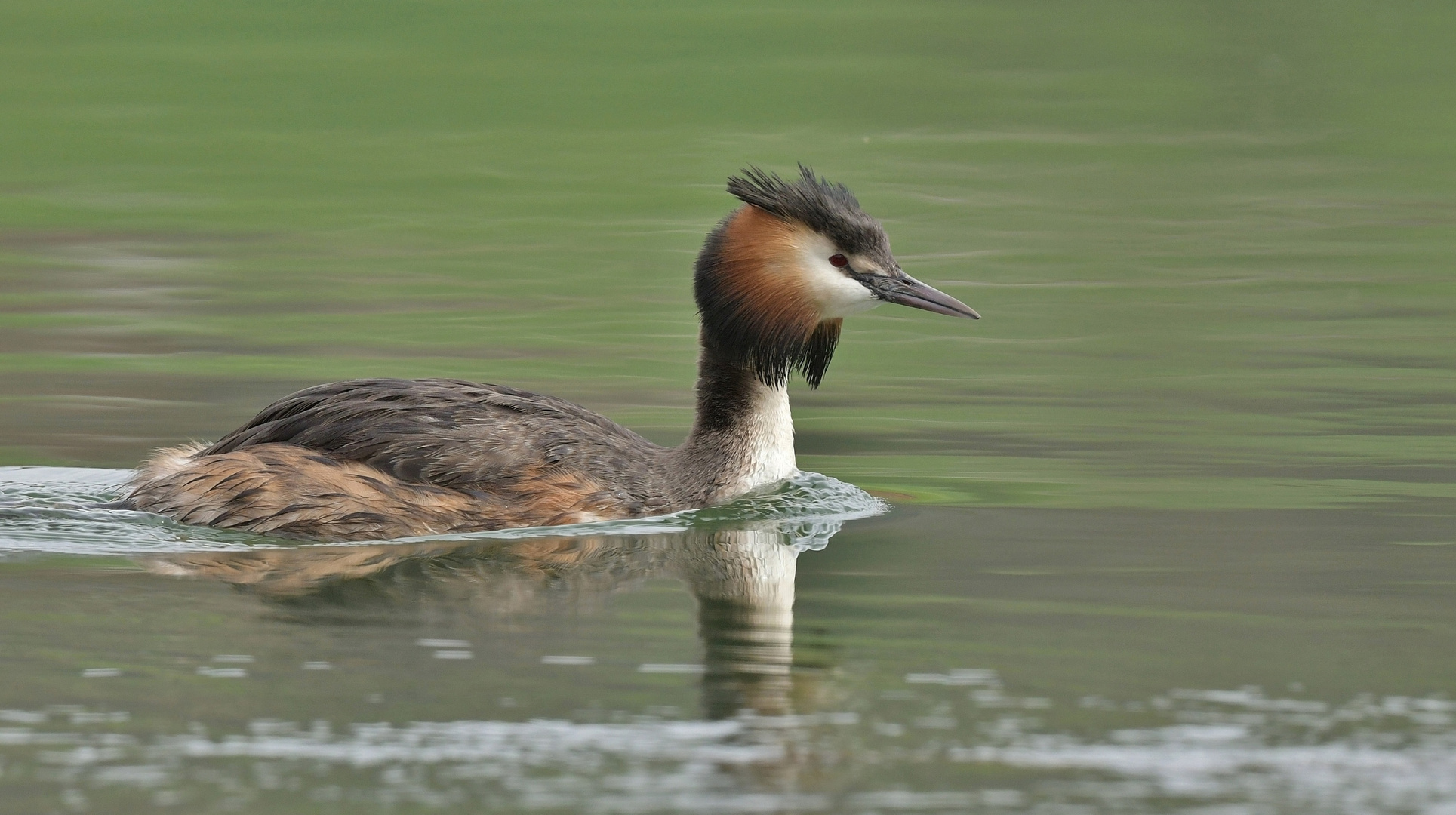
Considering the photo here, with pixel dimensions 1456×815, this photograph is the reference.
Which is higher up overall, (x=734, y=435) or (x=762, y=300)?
(x=762, y=300)

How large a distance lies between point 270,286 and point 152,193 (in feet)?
13.0

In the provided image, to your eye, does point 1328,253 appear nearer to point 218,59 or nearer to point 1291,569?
point 1291,569

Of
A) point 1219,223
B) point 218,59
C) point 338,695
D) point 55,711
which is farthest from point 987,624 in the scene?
point 218,59

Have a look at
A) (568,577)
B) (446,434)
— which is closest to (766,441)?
(446,434)

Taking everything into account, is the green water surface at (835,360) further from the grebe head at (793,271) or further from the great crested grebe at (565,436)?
the grebe head at (793,271)

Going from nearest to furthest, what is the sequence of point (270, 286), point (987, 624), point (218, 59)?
point (987, 624), point (270, 286), point (218, 59)

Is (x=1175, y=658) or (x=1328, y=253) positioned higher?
(x=1328, y=253)

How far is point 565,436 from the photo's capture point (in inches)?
348

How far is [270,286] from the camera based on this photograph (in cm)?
1482

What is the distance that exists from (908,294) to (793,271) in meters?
0.52

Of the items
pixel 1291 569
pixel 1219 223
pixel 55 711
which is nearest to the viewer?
pixel 55 711

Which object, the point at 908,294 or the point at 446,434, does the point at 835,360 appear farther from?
the point at 446,434

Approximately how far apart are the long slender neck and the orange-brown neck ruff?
79 millimetres

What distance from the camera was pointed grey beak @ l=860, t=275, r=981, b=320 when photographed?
9.14m
